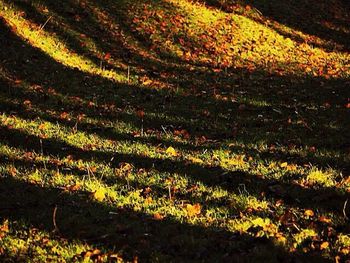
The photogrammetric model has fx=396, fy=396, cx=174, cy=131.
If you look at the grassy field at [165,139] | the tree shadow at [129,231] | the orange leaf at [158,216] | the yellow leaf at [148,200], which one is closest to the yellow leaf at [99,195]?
the grassy field at [165,139]

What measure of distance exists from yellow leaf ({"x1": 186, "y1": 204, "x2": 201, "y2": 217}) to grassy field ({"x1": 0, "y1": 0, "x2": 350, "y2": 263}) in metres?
0.02

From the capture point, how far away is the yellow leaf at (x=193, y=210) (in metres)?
5.36

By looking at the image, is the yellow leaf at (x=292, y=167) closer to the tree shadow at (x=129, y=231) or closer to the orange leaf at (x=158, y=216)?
the tree shadow at (x=129, y=231)

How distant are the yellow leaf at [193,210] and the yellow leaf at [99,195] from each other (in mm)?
1302

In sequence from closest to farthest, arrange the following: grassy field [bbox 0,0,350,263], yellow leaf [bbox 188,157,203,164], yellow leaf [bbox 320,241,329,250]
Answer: yellow leaf [bbox 320,241,329,250] < grassy field [bbox 0,0,350,263] < yellow leaf [bbox 188,157,203,164]

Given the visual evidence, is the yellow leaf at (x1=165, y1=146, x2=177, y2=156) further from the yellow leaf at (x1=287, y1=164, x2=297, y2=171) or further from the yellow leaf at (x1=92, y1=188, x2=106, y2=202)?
the yellow leaf at (x1=287, y1=164, x2=297, y2=171)

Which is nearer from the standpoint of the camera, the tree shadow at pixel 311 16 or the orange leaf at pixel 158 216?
the orange leaf at pixel 158 216

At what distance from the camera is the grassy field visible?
15.9 feet

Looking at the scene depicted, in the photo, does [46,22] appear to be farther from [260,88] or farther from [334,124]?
[334,124]

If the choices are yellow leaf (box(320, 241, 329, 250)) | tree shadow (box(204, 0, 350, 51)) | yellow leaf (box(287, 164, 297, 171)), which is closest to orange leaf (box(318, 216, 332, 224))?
yellow leaf (box(320, 241, 329, 250))

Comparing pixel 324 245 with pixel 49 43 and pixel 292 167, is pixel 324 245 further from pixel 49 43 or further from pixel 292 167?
pixel 49 43

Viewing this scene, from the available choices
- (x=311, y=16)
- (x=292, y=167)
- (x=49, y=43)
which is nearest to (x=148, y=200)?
(x=292, y=167)

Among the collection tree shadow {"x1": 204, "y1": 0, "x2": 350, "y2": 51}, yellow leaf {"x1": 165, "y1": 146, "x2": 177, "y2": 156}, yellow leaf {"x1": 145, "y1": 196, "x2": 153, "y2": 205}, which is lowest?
yellow leaf {"x1": 145, "y1": 196, "x2": 153, "y2": 205}

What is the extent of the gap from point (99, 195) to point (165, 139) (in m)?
2.70
